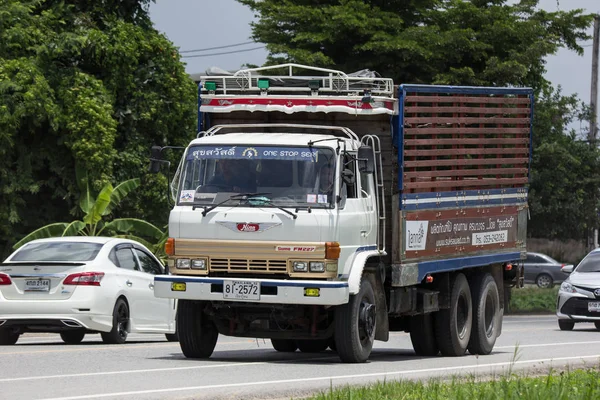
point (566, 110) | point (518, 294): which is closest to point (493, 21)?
point (518, 294)

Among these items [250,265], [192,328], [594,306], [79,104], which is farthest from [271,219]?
[79,104]

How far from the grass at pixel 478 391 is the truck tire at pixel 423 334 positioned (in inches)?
220

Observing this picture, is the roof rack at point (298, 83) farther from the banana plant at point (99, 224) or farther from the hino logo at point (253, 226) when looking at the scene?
the banana plant at point (99, 224)

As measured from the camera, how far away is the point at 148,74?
32.9 m

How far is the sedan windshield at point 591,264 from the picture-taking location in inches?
1078

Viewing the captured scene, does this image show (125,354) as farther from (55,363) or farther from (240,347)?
(240,347)

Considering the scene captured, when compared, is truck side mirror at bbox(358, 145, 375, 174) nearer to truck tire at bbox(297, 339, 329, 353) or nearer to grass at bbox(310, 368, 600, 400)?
truck tire at bbox(297, 339, 329, 353)

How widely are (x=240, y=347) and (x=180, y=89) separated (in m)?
15.7

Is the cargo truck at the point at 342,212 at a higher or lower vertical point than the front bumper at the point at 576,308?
higher

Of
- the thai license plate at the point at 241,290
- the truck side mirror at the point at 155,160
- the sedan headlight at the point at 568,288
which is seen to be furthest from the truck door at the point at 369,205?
the sedan headlight at the point at 568,288

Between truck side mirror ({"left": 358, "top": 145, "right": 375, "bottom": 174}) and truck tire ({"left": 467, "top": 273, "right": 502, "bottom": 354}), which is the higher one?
truck side mirror ({"left": 358, "top": 145, "right": 375, "bottom": 174})

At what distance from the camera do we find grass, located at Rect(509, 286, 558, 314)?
37969mm

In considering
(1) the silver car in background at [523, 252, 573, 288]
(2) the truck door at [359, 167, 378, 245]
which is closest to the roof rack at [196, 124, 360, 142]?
(2) the truck door at [359, 167, 378, 245]

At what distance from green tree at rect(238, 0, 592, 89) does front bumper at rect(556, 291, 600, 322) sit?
1145 centimetres
